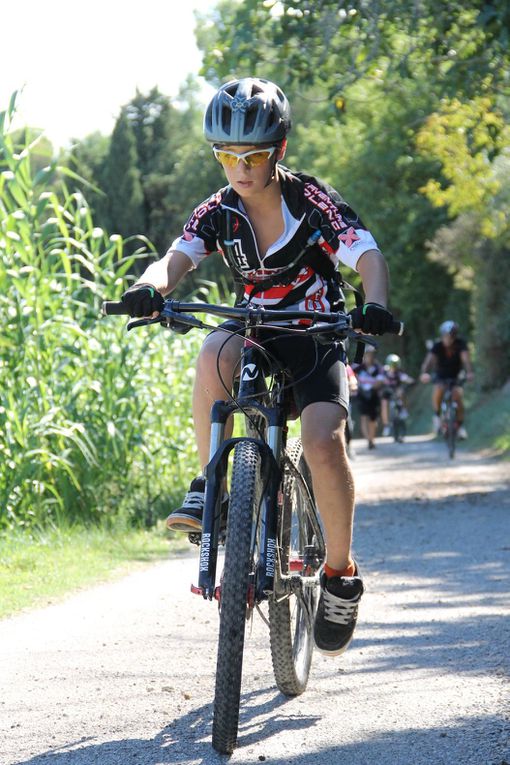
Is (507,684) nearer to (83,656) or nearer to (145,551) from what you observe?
(83,656)

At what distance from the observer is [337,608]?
15.4 feet

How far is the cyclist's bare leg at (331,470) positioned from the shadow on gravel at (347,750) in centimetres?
70

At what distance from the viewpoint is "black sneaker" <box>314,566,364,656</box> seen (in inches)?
184

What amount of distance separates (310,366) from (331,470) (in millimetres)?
369

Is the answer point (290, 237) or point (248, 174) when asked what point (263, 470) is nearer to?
point (290, 237)

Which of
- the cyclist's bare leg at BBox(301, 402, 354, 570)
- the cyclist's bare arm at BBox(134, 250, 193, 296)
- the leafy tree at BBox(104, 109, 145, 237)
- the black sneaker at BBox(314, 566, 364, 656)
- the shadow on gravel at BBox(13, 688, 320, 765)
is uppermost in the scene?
the leafy tree at BBox(104, 109, 145, 237)

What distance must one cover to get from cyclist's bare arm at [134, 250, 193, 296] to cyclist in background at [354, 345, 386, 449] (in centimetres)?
1916

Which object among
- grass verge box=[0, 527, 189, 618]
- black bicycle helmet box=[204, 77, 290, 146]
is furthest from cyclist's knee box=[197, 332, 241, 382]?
grass verge box=[0, 527, 189, 618]

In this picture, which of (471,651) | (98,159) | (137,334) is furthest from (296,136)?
(471,651)

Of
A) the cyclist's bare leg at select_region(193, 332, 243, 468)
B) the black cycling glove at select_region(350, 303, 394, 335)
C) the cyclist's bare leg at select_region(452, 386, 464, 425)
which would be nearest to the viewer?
the black cycling glove at select_region(350, 303, 394, 335)

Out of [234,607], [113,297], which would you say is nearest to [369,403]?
[113,297]

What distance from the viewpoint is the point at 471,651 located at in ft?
18.6

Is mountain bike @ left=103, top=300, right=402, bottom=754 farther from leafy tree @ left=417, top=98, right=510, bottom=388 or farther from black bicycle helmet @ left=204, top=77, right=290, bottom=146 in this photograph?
leafy tree @ left=417, top=98, right=510, bottom=388

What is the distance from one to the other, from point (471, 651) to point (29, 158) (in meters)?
4.86
